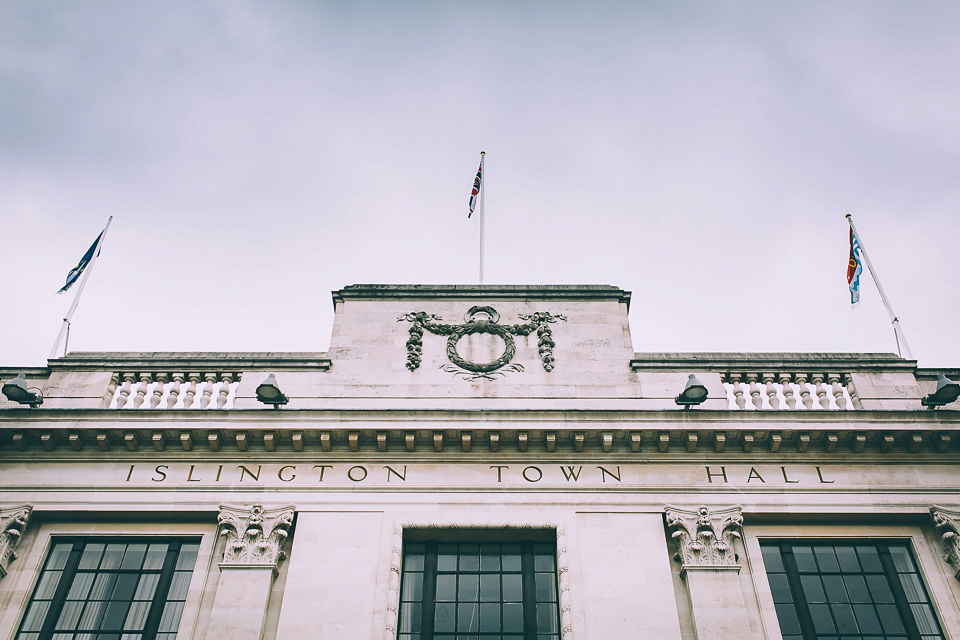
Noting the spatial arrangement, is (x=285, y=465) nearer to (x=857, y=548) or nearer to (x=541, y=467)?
(x=541, y=467)

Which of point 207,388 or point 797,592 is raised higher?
point 207,388

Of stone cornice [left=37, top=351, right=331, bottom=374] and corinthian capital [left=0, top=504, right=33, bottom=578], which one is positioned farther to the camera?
stone cornice [left=37, top=351, right=331, bottom=374]

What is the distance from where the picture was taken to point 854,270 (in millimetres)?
19812

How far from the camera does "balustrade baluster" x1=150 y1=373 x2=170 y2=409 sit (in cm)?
1672

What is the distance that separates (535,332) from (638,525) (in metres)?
4.82

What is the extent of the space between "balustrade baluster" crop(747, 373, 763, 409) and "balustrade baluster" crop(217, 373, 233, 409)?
10092 mm

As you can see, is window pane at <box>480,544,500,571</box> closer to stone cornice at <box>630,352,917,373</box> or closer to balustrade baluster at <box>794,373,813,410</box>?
stone cornice at <box>630,352,917,373</box>

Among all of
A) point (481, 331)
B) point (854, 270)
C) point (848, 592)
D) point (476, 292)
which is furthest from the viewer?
point (854, 270)

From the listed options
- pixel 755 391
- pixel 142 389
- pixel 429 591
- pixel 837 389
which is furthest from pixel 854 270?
pixel 142 389

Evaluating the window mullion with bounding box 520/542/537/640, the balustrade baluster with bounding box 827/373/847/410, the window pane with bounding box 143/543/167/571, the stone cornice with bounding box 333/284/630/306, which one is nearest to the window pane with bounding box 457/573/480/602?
the window mullion with bounding box 520/542/537/640

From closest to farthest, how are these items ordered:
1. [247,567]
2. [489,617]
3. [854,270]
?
[489,617] < [247,567] < [854,270]

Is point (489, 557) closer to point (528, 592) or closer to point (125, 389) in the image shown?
point (528, 592)

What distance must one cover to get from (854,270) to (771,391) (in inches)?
191

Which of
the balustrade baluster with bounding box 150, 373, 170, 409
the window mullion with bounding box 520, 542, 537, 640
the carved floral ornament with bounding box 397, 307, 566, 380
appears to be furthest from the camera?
the carved floral ornament with bounding box 397, 307, 566, 380
